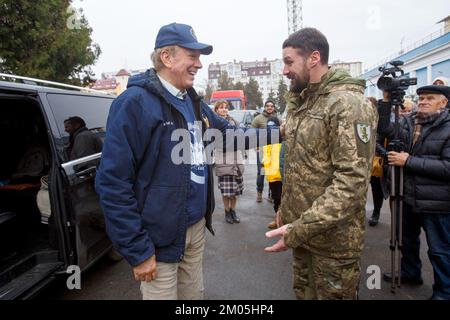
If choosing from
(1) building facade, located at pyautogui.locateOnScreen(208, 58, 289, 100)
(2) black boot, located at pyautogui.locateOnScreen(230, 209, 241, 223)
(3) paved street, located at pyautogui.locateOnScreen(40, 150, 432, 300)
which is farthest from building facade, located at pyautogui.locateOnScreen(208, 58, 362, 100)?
(3) paved street, located at pyautogui.locateOnScreen(40, 150, 432, 300)

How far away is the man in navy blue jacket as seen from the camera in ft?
5.29

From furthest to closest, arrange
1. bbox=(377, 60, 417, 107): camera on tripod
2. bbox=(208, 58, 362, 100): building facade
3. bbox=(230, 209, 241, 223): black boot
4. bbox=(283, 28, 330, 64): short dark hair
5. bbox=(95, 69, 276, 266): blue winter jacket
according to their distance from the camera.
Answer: bbox=(208, 58, 362, 100): building facade → bbox=(230, 209, 241, 223): black boot → bbox=(377, 60, 417, 107): camera on tripod → bbox=(283, 28, 330, 64): short dark hair → bbox=(95, 69, 276, 266): blue winter jacket

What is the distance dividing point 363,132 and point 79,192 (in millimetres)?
2422

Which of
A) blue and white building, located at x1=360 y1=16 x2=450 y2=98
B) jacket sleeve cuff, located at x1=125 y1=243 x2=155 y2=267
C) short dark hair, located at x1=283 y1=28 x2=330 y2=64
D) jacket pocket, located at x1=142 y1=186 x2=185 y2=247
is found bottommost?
jacket sleeve cuff, located at x1=125 y1=243 x2=155 y2=267

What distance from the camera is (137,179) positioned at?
1733 mm

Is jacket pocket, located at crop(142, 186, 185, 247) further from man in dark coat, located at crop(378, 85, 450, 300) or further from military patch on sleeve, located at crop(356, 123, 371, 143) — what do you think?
man in dark coat, located at crop(378, 85, 450, 300)

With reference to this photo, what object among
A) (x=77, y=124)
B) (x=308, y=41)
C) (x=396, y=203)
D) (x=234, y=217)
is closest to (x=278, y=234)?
(x=308, y=41)

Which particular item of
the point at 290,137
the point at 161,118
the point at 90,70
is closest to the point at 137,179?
the point at 161,118

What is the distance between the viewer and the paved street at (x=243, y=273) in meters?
3.00

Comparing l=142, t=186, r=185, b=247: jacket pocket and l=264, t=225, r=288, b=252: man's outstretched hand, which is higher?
l=142, t=186, r=185, b=247: jacket pocket

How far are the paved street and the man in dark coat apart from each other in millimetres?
462

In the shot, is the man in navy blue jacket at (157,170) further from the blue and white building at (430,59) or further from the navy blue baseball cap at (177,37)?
the blue and white building at (430,59)

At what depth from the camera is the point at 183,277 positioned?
84.6 inches
